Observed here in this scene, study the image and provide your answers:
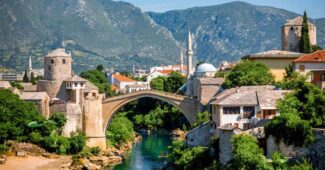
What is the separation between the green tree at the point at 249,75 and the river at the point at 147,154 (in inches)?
332

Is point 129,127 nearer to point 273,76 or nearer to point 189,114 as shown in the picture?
point 189,114

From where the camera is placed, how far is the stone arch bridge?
2414 inches

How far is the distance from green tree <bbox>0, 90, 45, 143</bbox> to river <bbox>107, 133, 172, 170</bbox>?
7995 millimetres

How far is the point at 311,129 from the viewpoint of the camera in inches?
1326

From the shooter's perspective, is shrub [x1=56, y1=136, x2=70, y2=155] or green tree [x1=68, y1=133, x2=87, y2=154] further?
green tree [x1=68, y1=133, x2=87, y2=154]

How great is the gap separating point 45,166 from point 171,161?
11.0 meters

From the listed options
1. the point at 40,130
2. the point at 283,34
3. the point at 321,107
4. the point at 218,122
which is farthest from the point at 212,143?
the point at 283,34

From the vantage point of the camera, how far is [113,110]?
219 feet

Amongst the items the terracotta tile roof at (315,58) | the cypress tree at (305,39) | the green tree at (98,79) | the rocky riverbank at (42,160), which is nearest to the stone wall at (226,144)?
the terracotta tile roof at (315,58)

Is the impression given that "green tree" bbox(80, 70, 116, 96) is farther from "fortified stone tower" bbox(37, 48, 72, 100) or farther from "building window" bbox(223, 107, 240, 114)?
"building window" bbox(223, 107, 240, 114)

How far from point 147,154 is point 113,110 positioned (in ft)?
20.4

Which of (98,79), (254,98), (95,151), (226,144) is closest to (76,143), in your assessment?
(95,151)

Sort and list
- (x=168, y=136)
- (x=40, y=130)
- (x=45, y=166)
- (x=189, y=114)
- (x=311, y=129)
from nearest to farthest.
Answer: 1. (x=311, y=129)
2. (x=45, y=166)
3. (x=40, y=130)
4. (x=189, y=114)
5. (x=168, y=136)

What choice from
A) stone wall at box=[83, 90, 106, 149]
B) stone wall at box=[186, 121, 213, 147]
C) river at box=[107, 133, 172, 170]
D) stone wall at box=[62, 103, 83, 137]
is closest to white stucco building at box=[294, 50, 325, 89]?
stone wall at box=[186, 121, 213, 147]
